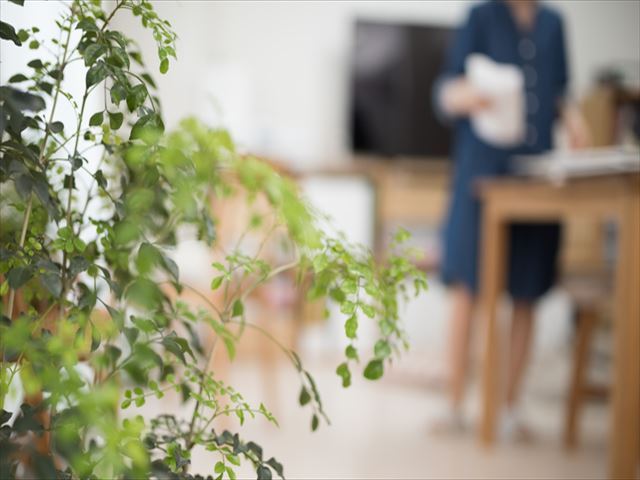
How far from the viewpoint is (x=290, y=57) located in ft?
15.0

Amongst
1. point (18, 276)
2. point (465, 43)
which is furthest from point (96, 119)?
point (465, 43)

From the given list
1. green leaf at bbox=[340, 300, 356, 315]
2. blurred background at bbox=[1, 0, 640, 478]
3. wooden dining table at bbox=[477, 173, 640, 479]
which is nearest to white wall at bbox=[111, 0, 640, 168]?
blurred background at bbox=[1, 0, 640, 478]

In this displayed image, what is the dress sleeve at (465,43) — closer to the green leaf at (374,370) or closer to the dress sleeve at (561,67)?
the dress sleeve at (561,67)

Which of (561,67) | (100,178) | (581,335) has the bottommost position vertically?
(581,335)

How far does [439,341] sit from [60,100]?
3468mm

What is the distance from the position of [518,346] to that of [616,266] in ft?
1.56

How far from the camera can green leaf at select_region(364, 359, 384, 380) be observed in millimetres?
792

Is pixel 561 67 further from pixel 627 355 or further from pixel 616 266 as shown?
pixel 627 355

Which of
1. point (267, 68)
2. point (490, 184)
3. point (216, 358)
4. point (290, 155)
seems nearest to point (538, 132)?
point (490, 184)

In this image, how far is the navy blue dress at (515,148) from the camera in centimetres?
236

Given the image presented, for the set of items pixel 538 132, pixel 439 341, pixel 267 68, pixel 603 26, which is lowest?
pixel 439 341

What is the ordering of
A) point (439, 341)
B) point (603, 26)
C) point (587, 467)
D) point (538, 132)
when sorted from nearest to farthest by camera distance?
point (587, 467) → point (538, 132) → point (439, 341) → point (603, 26)

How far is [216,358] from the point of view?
2438 millimetres

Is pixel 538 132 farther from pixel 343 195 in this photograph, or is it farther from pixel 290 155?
pixel 290 155
